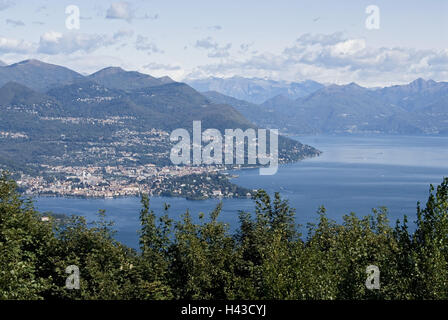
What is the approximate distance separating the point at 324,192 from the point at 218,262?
62.0 metres

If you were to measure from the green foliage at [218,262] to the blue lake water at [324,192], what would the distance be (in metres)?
26.8

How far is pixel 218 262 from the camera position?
37.9 ft

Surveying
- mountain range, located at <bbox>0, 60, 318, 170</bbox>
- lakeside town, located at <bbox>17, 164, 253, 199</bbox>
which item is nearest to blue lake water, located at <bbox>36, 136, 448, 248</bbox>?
lakeside town, located at <bbox>17, 164, 253, 199</bbox>

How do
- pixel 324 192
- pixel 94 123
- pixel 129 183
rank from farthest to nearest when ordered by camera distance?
pixel 94 123, pixel 129 183, pixel 324 192

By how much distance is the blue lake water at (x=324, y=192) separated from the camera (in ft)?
182

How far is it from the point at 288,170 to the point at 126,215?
52.5m

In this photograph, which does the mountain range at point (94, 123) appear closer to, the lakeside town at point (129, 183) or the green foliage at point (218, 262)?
the lakeside town at point (129, 183)

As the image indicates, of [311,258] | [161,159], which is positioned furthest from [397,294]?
[161,159]

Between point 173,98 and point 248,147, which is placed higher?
point 173,98

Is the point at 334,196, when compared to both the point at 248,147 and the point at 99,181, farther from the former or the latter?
the point at 248,147

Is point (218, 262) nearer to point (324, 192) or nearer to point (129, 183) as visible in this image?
point (324, 192)

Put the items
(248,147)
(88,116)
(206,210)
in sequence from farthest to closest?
(88,116) → (248,147) → (206,210)

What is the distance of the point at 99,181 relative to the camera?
3469 inches

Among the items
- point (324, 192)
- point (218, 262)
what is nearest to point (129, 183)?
point (324, 192)
